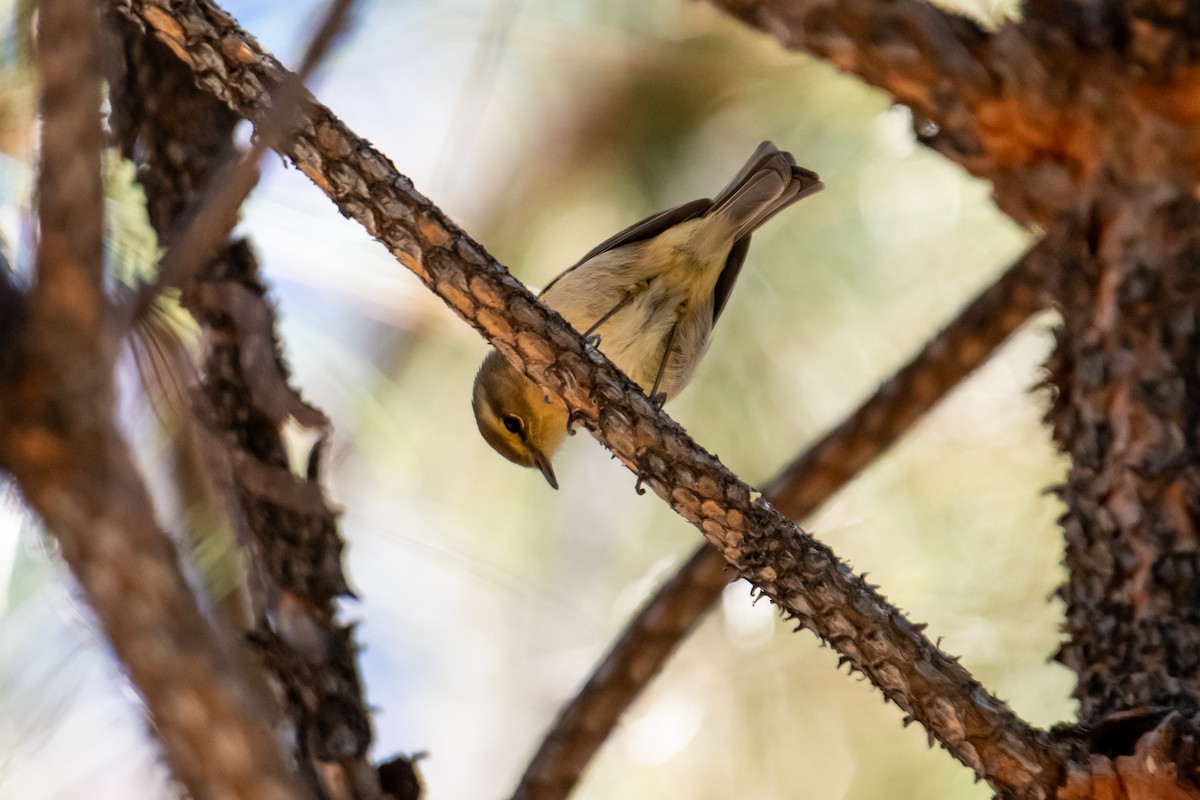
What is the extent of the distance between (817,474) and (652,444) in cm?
79

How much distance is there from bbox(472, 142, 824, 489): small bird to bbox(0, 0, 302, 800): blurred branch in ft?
5.86

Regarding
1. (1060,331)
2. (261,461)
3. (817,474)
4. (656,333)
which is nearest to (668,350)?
(656,333)

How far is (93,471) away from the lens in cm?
68

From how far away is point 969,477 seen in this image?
10.2ft

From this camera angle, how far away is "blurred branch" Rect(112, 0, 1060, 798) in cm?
121

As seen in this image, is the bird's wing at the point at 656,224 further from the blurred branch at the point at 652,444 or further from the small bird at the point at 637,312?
the blurred branch at the point at 652,444

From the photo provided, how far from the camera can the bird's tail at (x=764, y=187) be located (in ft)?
7.06

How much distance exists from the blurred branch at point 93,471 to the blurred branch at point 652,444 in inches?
20.8

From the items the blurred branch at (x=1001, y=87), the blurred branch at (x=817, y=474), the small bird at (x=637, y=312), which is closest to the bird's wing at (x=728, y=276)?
the small bird at (x=637, y=312)

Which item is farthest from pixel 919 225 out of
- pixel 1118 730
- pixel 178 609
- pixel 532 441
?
pixel 178 609

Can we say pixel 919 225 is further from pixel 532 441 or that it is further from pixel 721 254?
pixel 532 441

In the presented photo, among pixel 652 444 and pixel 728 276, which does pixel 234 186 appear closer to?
pixel 652 444

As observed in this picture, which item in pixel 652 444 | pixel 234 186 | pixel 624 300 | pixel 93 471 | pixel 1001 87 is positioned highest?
pixel 624 300

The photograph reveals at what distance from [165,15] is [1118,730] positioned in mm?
1311
